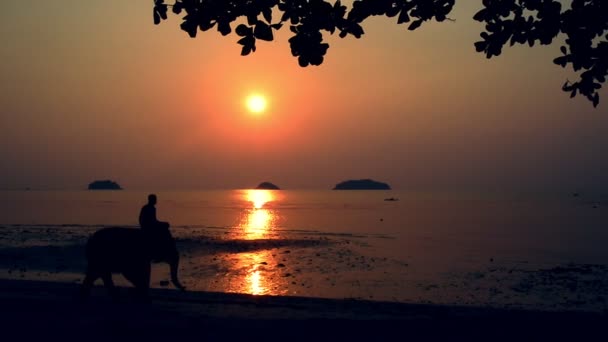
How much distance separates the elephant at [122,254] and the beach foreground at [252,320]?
553 mm

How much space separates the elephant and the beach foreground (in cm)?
55

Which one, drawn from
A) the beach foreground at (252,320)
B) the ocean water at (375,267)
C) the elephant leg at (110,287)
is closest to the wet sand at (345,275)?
the ocean water at (375,267)

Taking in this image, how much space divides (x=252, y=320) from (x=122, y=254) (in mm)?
3932

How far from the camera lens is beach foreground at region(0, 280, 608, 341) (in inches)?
441

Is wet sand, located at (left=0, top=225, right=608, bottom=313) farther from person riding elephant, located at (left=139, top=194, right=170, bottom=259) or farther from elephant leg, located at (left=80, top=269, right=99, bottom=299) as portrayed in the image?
person riding elephant, located at (left=139, top=194, right=170, bottom=259)

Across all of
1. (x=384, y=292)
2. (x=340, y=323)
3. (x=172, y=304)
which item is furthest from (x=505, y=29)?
(x=384, y=292)

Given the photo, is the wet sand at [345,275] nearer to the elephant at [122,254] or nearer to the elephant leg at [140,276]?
the elephant leg at [140,276]

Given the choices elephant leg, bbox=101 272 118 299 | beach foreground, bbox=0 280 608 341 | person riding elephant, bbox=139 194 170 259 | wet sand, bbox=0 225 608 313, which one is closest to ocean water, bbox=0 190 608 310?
wet sand, bbox=0 225 608 313

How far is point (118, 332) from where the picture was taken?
1095cm

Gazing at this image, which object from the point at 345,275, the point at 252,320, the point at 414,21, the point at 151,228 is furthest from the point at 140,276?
the point at 345,275

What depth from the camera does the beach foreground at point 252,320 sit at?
36.8 ft

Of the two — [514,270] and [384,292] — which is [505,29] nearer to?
[384,292]

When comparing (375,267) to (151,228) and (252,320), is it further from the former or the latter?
(252,320)

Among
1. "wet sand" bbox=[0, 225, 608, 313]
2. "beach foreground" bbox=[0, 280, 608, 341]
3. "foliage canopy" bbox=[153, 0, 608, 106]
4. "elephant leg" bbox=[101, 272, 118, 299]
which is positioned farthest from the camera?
"wet sand" bbox=[0, 225, 608, 313]
